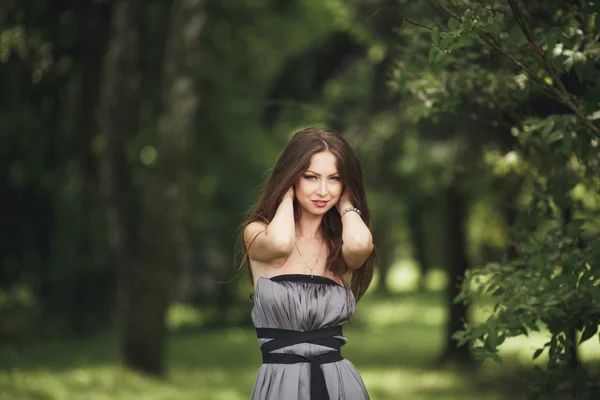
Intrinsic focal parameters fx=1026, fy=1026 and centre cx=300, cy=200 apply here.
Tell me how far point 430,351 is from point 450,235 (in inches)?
173

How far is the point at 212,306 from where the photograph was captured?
25062 mm

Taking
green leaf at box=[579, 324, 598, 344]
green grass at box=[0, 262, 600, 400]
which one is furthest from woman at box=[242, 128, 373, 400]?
green grass at box=[0, 262, 600, 400]

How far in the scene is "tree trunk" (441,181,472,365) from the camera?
16297mm

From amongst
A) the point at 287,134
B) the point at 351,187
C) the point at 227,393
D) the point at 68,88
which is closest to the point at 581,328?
the point at 351,187

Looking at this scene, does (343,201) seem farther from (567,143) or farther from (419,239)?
(419,239)

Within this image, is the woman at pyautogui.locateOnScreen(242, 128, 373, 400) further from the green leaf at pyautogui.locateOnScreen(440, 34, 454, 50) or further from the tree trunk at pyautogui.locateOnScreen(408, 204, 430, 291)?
the tree trunk at pyautogui.locateOnScreen(408, 204, 430, 291)

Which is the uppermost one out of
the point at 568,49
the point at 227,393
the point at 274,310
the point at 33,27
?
the point at 33,27

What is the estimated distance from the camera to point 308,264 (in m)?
4.21

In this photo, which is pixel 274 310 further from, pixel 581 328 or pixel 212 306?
pixel 212 306

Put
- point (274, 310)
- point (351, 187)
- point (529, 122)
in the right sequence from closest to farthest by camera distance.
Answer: point (274, 310) < point (351, 187) < point (529, 122)

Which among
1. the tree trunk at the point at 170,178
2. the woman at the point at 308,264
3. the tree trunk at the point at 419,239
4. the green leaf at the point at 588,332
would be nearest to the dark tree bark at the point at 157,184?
the tree trunk at the point at 170,178

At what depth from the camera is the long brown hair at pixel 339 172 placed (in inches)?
167

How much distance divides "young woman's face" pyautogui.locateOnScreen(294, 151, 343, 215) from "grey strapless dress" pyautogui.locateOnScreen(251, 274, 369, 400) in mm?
315

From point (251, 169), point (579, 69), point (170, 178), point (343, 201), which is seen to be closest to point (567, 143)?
point (579, 69)
